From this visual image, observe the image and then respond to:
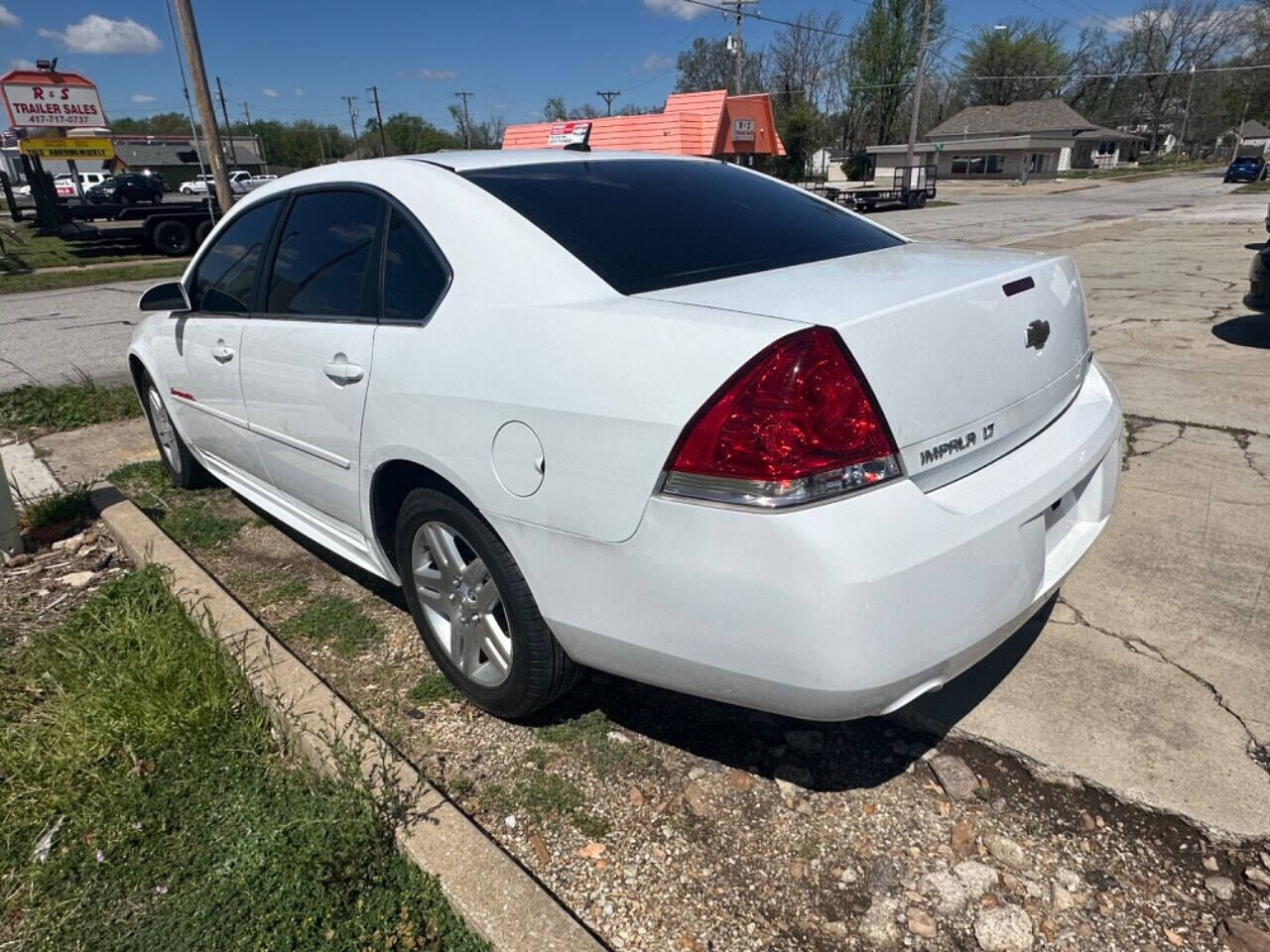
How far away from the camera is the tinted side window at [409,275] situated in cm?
235

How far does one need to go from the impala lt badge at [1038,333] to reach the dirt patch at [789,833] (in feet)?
3.74

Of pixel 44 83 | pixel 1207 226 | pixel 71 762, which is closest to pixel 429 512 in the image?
pixel 71 762

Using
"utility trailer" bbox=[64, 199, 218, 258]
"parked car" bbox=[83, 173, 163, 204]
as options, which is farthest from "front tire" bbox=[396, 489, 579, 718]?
"parked car" bbox=[83, 173, 163, 204]

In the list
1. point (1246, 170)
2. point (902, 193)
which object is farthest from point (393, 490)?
point (1246, 170)

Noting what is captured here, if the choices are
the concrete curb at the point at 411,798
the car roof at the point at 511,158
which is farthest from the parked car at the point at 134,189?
the concrete curb at the point at 411,798

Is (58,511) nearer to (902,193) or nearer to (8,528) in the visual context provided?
(8,528)

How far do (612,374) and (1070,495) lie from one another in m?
1.32

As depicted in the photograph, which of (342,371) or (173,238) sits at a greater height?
(342,371)

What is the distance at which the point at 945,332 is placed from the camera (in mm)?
1843

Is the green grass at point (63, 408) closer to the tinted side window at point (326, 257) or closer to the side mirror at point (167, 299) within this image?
the side mirror at point (167, 299)

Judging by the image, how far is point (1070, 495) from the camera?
223cm

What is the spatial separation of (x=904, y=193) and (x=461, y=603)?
112 ft

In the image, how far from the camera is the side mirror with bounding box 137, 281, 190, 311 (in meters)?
3.72

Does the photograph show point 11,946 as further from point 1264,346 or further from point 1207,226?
point 1207,226
